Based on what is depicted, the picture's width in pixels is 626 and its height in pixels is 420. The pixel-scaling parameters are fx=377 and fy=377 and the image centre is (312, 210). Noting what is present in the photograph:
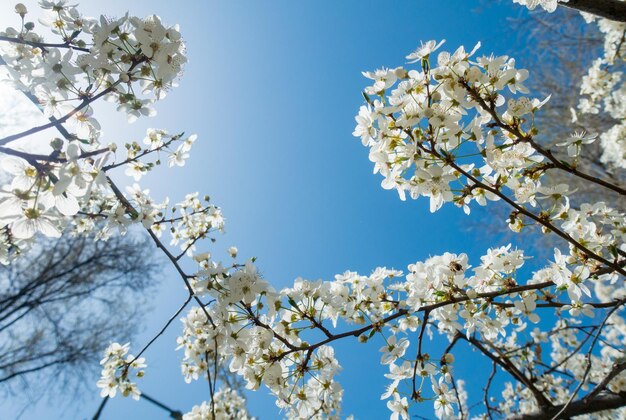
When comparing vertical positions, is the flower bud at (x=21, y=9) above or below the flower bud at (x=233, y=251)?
above

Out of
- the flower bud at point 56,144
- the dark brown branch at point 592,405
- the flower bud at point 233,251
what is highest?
the flower bud at point 233,251

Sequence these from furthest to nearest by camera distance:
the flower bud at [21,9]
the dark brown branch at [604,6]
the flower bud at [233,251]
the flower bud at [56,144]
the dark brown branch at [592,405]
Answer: the flower bud at [233,251], the dark brown branch at [592,405], the flower bud at [21,9], the dark brown branch at [604,6], the flower bud at [56,144]

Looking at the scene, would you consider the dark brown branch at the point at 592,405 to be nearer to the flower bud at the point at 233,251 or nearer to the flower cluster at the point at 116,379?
the flower bud at the point at 233,251

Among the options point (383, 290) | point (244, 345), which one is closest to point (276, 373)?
point (244, 345)

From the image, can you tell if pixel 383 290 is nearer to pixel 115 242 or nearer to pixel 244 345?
pixel 244 345

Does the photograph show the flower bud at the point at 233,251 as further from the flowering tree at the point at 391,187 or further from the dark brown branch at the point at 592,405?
the dark brown branch at the point at 592,405

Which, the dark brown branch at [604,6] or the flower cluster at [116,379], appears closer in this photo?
the dark brown branch at [604,6]

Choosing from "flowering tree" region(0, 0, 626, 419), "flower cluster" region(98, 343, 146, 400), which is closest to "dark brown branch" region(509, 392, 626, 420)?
"flowering tree" region(0, 0, 626, 419)

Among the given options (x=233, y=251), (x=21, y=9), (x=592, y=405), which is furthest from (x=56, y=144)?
(x=592, y=405)

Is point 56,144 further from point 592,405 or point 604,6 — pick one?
point 592,405

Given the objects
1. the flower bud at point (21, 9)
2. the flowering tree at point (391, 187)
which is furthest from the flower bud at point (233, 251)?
the flower bud at point (21, 9)

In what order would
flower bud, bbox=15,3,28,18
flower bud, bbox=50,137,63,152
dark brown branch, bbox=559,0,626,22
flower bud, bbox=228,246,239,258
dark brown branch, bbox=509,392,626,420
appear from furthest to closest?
flower bud, bbox=228,246,239,258 → dark brown branch, bbox=509,392,626,420 → flower bud, bbox=15,3,28,18 → dark brown branch, bbox=559,0,626,22 → flower bud, bbox=50,137,63,152

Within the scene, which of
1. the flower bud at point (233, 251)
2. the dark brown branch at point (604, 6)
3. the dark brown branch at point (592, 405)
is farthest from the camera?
the flower bud at point (233, 251)

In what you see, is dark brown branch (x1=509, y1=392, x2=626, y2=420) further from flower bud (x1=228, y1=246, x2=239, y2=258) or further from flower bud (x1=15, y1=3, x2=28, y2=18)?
flower bud (x1=15, y1=3, x2=28, y2=18)
